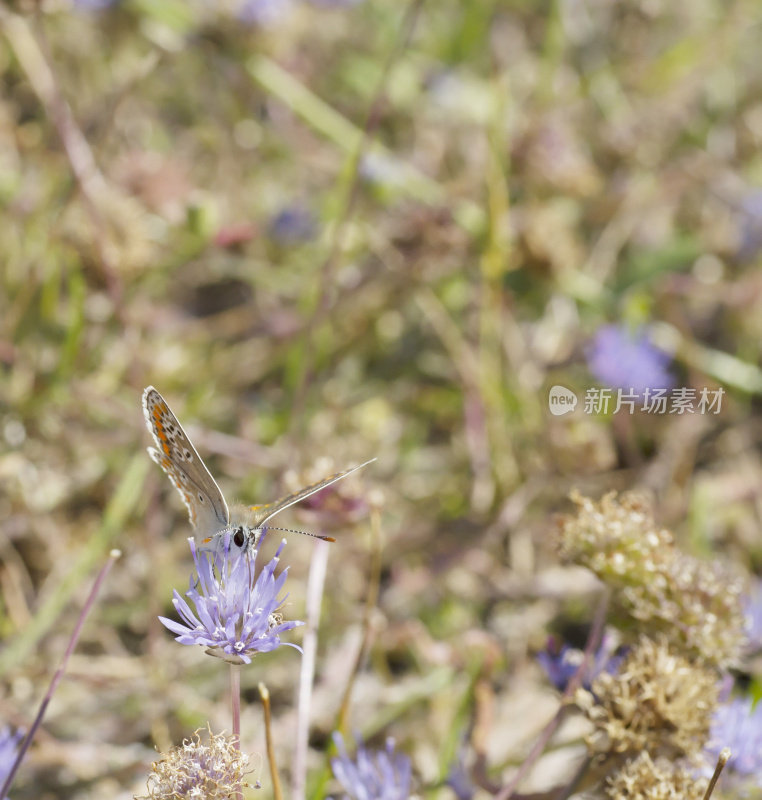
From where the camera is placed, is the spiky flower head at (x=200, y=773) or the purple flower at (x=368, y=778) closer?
the spiky flower head at (x=200, y=773)

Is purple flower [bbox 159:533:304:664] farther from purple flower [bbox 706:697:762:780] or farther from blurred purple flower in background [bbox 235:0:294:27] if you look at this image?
blurred purple flower in background [bbox 235:0:294:27]

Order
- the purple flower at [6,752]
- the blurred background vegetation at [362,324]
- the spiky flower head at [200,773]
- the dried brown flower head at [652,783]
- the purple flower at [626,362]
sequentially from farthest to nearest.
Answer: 1. the purple flower at [626,362]
2. the blurred background vegetation at [362,324]
3. the purple flower at [6,752]
4. the dried brown flower head at [652,783]
5. the spiky flower head at [200,773]

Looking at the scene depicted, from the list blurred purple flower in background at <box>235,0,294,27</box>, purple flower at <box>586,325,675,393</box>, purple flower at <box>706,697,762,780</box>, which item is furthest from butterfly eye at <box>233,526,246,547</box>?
blurred purple flower in background at <box>235,0,294,27</box>

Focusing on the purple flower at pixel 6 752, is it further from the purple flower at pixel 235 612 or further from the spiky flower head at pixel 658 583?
the spiky flower head at pixel 658 583

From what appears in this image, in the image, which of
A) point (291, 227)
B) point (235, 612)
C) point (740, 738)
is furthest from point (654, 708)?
point (291, 227)

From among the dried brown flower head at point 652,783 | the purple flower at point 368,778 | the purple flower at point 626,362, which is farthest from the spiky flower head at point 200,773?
the purple flower at point 626,362

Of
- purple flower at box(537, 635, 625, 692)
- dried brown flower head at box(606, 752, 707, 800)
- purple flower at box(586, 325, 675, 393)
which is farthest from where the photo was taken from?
purple flower at box(586, 325, 675, 393)

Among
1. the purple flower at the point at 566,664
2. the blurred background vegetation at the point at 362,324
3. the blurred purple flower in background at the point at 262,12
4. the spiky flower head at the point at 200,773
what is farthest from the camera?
the blurred purple flower in background at the point at 262,12
